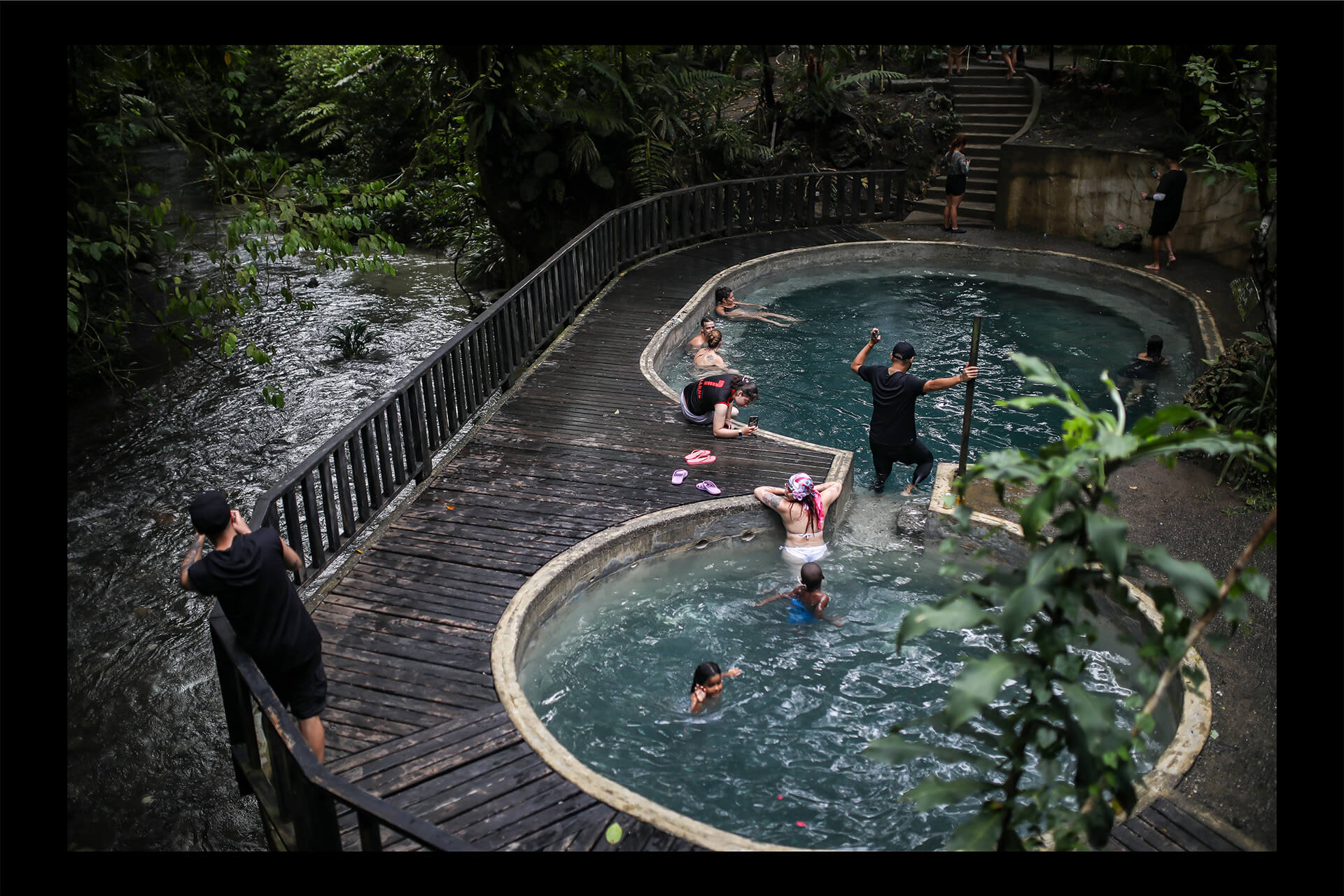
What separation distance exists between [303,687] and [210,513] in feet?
4.20

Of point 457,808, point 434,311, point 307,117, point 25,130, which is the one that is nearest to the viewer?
point 25,130

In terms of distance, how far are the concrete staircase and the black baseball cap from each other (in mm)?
16502

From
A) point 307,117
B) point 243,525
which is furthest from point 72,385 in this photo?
point 307,117

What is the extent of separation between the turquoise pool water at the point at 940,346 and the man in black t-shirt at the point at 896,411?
0.76 metres

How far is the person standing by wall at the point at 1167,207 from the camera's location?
600 inches

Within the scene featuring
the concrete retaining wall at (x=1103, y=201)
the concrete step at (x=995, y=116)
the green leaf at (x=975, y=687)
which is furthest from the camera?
the concrete step at (x=995, y=116)

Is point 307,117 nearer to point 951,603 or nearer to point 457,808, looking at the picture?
point 457,808

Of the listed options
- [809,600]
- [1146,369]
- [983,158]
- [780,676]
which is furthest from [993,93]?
[780,676]

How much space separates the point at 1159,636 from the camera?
3754 millimetres

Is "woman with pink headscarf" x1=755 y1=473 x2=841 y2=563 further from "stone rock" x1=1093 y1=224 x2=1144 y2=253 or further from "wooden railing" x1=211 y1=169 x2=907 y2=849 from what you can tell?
"stone rock" x1=1093 y1=224 x2=1144 y2=253

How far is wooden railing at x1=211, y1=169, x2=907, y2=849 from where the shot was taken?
502 cm

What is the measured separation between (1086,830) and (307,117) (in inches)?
1085

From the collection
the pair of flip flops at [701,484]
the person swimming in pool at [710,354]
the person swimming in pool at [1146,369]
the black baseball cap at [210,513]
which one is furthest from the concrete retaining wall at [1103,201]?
the black baseball cap at [210,513]

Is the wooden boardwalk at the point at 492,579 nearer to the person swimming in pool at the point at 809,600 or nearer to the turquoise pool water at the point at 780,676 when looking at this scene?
the turquoise pool water at the point at 780,676
